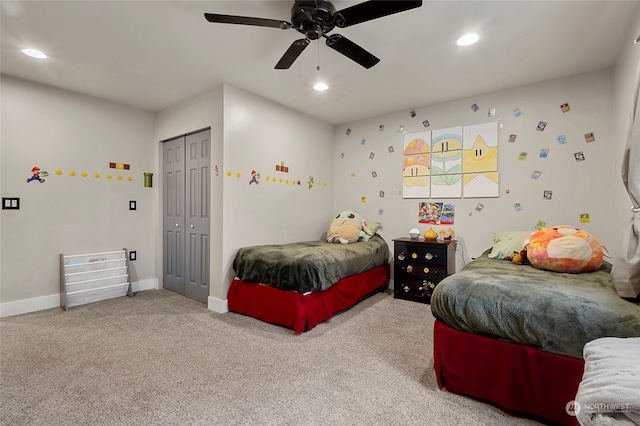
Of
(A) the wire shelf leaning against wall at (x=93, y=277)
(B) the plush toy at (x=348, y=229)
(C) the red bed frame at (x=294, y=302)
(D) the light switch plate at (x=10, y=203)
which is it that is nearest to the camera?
(C) the red bed frame at (x=294, y=302)

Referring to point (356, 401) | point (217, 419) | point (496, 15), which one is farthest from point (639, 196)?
point (217, 419)

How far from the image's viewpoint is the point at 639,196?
1.50 meters

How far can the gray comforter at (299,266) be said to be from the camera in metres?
2.77

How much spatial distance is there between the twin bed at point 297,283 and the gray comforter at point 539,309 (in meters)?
1.20

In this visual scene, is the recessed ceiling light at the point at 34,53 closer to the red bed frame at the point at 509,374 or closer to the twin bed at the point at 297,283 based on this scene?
the twin bed at the point at 297,283

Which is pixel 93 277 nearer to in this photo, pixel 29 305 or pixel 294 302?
pixel 29 305

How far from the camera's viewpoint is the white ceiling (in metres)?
2.07

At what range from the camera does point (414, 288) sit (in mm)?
3650

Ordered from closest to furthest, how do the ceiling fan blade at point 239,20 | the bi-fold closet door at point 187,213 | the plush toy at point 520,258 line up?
the ceiling fan blade at point 239,20
the plush toy at point 520,258
the bi-fold closet door at point 187,213

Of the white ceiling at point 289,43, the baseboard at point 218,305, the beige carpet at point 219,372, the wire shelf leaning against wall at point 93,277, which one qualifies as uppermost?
the white ceiling at point 289,43

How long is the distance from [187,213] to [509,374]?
354 cm

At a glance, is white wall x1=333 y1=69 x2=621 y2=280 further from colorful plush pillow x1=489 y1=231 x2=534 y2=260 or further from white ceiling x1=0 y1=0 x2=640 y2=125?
colorful plush pillow x1=489 y1=231 x2=534 y2=260

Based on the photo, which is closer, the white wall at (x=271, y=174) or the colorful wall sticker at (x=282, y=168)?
the white wall at (x=271, y=174)
